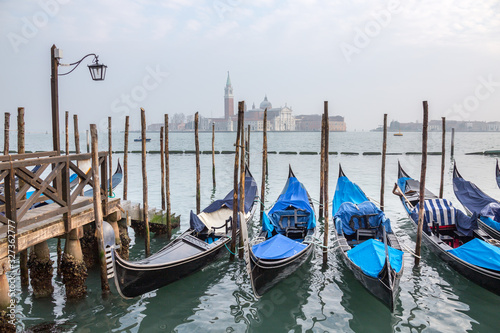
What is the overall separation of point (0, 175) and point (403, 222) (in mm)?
8158

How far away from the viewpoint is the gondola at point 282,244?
4.94 m

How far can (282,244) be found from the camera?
18.6 ft

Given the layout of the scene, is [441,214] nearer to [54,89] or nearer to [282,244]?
[282,244]

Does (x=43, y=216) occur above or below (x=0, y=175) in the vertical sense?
below

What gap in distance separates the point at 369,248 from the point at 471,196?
15.3 feet

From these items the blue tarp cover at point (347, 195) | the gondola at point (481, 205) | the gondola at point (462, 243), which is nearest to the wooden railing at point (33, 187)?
the gondola at point (462, 243)

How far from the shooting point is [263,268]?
4930mm

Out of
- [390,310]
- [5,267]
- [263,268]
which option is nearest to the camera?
[5,267]

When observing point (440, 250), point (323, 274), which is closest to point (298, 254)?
point (323, 274)

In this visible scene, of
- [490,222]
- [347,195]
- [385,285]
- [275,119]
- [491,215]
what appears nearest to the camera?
[385,285]

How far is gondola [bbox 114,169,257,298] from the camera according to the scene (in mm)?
4602

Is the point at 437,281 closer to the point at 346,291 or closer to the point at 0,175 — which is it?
the point at 346,291

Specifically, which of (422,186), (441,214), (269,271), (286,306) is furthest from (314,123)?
(286,306)

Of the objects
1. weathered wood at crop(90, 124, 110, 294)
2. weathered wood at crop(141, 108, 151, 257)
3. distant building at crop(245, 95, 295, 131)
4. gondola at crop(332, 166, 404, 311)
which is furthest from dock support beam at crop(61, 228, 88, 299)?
distant building at crop(245, 95, 295, 131)
